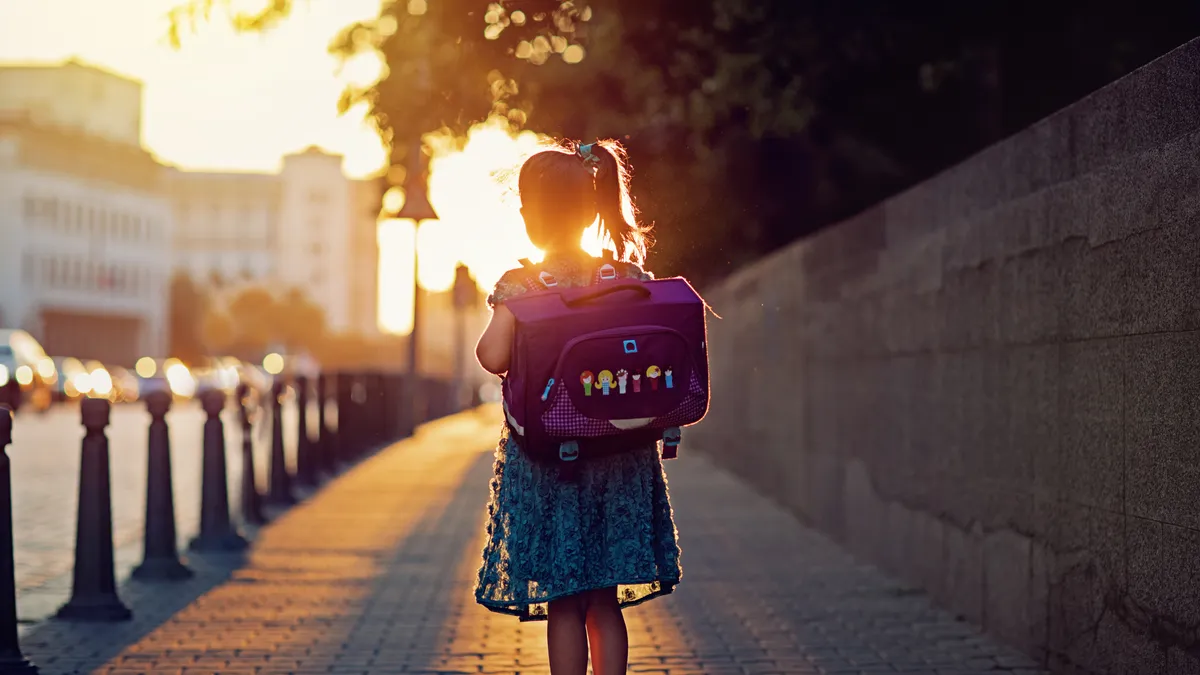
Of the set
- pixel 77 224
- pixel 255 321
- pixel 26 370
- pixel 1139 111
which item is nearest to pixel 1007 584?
pixel 1139 111

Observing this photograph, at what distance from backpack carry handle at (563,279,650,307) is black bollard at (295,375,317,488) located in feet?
38.4

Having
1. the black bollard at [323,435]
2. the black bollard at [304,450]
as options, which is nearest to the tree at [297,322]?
the black bollard at [323,435]

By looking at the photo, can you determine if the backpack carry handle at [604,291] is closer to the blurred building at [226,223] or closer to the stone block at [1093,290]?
the stone block at [1093,290]

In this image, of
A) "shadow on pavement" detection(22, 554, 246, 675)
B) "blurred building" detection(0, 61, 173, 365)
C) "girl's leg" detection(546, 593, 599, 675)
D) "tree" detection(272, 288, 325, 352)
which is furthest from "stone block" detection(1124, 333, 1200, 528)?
"tree" detection(272, 288, 325, 352)

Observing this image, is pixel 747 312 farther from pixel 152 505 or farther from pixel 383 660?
pixel 383 660

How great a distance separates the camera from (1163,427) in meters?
5.29

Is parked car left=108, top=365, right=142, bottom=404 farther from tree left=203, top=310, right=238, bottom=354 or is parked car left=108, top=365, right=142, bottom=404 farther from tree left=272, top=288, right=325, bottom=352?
tree left=203, top=310, right=238, bottom=354

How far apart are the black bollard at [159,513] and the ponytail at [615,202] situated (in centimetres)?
493

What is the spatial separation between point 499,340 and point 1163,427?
205 centimetres

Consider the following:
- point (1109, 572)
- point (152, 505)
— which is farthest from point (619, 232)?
point (152, 505)

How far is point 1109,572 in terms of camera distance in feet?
18.8

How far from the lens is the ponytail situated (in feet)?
15.4

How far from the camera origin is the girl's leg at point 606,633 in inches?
183

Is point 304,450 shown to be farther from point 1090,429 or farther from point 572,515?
point 572,515
